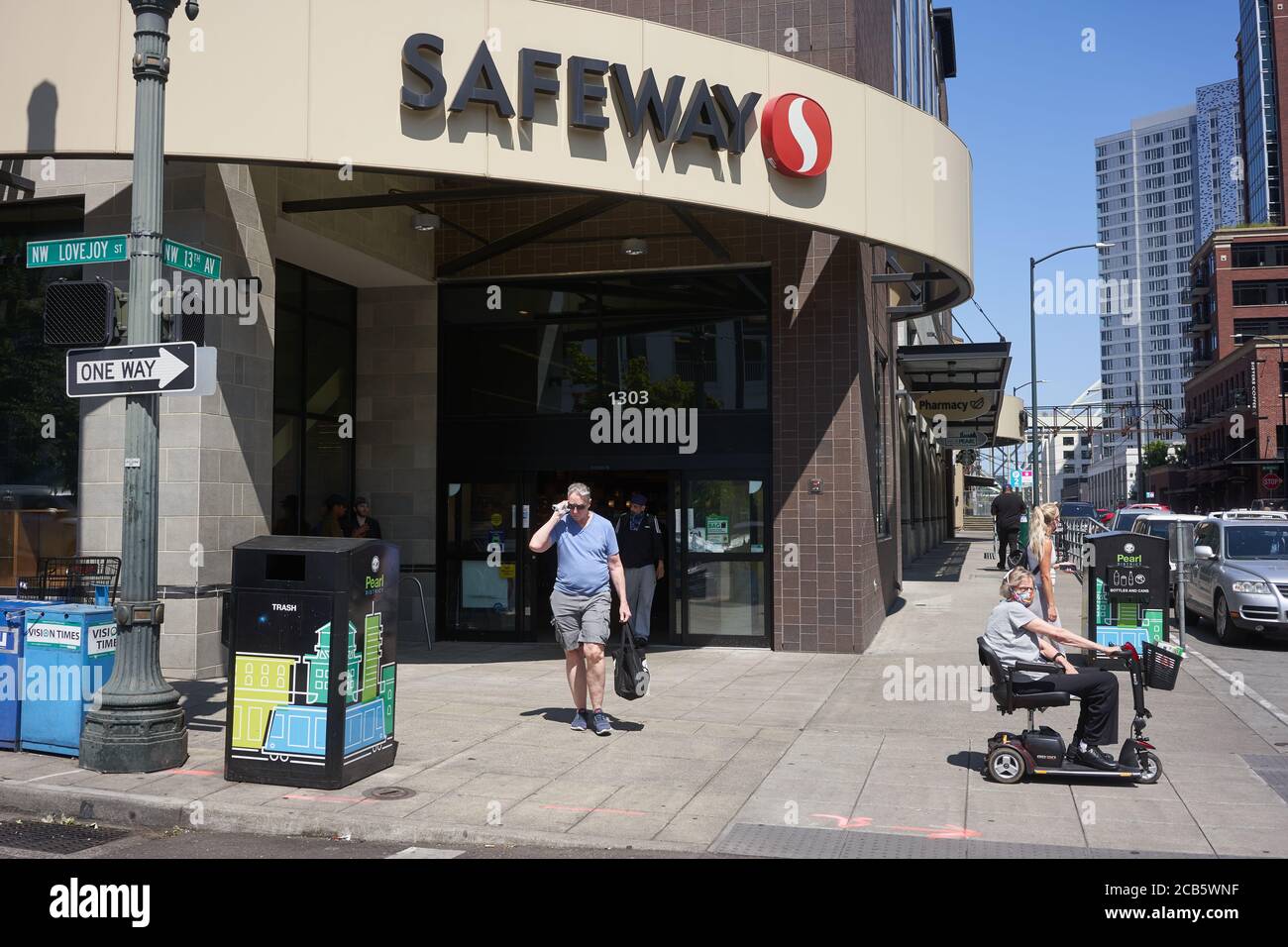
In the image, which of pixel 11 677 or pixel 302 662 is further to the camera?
pixel 11 677

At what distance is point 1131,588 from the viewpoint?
1145 cm

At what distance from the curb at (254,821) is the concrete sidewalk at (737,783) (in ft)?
0.04

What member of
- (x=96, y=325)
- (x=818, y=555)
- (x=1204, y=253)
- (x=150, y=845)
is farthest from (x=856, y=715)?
(x=1204, y=253)

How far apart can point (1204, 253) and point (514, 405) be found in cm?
9163

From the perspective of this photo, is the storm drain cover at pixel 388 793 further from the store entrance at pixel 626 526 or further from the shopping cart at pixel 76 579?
the store entrance at pixel 626 526

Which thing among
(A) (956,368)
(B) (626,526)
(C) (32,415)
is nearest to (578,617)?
(B) (626,526)

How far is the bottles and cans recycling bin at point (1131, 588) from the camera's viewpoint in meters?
11.4

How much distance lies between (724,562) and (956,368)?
29.6 feet

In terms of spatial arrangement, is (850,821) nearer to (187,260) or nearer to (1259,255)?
(187,260)

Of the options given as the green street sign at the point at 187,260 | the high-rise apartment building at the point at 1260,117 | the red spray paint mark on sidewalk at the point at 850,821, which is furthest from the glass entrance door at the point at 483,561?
the high-rise apartment building at the point at 1260,117

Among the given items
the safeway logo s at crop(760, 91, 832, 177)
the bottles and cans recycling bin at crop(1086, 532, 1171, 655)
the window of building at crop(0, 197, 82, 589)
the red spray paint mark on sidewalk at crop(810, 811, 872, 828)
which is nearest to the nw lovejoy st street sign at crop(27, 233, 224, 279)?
the window of building at crop(0, 197, 82, 589)

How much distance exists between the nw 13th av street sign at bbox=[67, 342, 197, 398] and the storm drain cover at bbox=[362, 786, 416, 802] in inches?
113

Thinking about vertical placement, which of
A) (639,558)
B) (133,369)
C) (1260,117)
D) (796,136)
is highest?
(1260,117)

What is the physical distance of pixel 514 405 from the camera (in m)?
14.1
